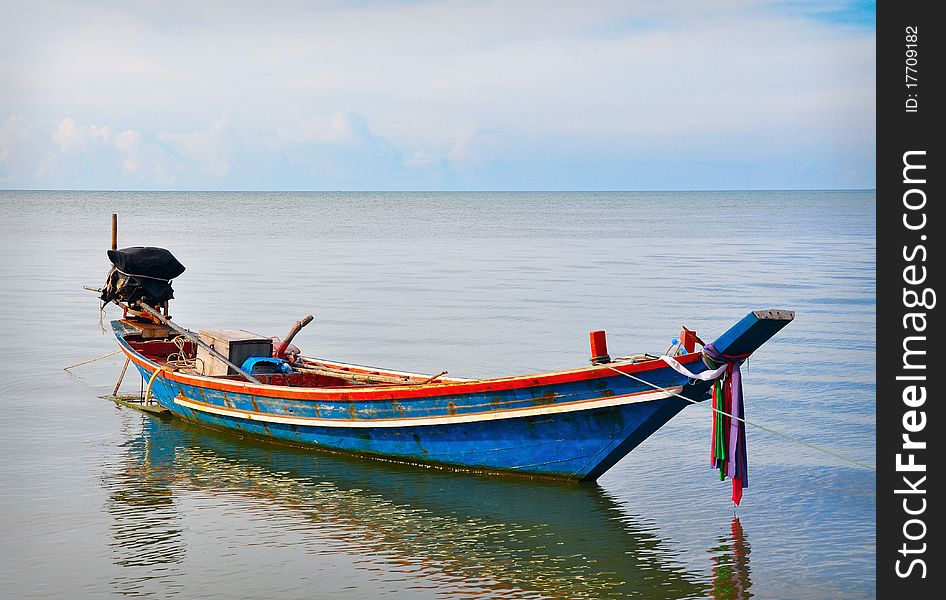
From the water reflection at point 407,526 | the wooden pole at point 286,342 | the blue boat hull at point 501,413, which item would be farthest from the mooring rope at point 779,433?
the wooden pole at point 286,342

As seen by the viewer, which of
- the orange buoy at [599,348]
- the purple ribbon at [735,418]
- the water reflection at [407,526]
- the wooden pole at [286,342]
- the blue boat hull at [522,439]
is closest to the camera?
the water reflection at [407,526]

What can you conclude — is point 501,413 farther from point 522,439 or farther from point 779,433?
point 779,433

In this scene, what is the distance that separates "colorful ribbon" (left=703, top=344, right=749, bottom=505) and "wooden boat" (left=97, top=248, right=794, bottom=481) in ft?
0.23

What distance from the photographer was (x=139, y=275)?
1634 cm

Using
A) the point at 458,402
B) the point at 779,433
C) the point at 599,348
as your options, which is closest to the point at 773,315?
the point at 599,348

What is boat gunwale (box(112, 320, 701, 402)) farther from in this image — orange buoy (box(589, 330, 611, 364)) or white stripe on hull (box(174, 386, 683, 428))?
white stripe on hull (box(174, 386, 683, 428))

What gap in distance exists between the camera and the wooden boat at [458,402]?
10.8 m

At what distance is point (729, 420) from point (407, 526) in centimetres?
330

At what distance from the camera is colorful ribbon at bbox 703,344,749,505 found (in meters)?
10.5

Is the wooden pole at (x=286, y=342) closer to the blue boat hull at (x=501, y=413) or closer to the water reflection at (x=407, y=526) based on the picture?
the blue boat hull at (x=501, y=413)

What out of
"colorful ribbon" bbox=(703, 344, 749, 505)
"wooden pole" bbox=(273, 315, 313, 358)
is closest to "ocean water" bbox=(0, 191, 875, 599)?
"colorful ribbon" bbox=(703, 344, 749, 505)

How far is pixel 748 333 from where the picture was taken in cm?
1017

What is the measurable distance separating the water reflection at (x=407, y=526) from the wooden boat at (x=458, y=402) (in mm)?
352

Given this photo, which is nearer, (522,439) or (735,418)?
(735,418)
